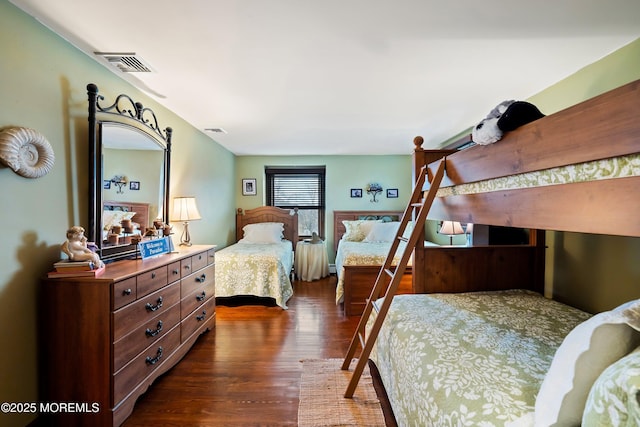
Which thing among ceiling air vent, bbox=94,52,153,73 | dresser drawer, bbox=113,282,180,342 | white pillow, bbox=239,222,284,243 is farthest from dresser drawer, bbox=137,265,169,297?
white pillow, bbox=239,222,284,243

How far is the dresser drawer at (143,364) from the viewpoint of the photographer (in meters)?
1.53

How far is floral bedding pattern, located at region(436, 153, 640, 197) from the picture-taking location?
2.43ft

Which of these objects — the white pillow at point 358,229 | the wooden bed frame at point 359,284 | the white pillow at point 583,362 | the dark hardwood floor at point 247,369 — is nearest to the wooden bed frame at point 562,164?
the white pillow at point 583,362

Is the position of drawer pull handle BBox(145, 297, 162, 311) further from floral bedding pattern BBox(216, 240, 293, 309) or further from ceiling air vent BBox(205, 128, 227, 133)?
ceiling air vent BBox(205, 128, 227, 133)

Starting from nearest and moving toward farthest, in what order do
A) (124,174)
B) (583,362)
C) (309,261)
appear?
(583,362) → (124,174) → (309,261)

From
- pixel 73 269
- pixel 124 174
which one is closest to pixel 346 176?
pixel 124 174

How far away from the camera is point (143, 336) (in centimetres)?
174

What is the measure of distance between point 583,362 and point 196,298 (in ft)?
8.51

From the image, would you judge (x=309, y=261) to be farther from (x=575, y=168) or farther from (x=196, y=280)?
(x=575, y=168)

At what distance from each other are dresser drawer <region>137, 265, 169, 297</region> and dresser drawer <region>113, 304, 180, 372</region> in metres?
0.21

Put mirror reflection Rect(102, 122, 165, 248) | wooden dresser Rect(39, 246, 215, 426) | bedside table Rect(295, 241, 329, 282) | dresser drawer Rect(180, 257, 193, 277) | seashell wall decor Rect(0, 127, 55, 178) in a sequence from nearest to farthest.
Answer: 1. seashell wall decor Rect(0, 127, 55, 178)
2. wooden dresser Rect(39, 246, 215, 426)
3. mirror reflection Rect(102, 122, 165, 248)
4. dresser drawer Rect(180, 257, 193, 277)
5. bedside table Rect(295, 241, 329, 282)

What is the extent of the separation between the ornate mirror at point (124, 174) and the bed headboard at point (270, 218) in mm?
2330

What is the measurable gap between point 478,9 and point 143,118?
8.59 feet

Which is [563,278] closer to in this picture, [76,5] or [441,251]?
[441,251]
